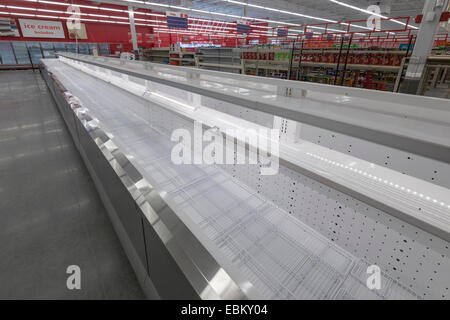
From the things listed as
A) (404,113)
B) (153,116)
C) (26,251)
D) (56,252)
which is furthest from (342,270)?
(153,116)

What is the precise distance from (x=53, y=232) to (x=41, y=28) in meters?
17.6

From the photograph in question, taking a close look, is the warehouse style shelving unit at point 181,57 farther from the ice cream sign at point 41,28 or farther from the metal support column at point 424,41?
the ice cream sign at point 41,28

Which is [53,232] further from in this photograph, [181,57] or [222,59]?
[181,57]

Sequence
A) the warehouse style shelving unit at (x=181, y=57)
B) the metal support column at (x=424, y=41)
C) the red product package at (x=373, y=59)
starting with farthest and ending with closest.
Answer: the warehouse style shelving unit at (x=181, y=57), the red product package at (x=373, y=59), the metal support column at (x=424, y=41)

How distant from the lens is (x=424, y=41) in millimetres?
3166

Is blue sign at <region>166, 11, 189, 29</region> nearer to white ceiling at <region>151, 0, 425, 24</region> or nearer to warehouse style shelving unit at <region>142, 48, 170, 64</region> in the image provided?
warehouse style shelving unit at <region>142, 48, 170, 64</region>

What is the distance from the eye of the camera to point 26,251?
124 cm

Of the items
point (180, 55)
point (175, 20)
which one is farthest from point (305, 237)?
point (175, 20)

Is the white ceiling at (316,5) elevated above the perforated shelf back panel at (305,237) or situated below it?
above

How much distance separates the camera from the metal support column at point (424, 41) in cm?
303

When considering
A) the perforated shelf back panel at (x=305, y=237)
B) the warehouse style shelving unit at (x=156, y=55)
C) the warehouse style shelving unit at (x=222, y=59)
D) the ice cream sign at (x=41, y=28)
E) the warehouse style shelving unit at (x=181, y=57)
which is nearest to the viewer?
the perforated shelf back panel at (x=305, y=237)

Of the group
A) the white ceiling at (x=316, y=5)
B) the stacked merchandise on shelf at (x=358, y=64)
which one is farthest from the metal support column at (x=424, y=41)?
the white ceiling at (x=316, y=5)

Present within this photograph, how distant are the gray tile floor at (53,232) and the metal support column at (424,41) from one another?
4.21 metres
